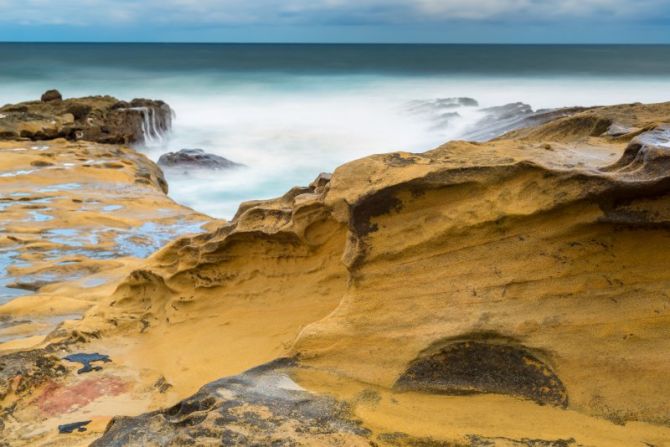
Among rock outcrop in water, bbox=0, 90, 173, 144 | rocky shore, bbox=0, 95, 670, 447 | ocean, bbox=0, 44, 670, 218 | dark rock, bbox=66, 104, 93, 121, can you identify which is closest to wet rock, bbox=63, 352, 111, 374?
rocky shore, bbox=0, 95, 670, 447

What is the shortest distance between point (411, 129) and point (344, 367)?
16.1 m

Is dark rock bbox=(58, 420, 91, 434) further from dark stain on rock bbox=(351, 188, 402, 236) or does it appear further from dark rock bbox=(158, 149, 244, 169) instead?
dark rock bbox=(158, 149, 244, 169)

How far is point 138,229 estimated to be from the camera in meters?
6.83

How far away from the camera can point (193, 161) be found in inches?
468

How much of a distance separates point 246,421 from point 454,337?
78cm

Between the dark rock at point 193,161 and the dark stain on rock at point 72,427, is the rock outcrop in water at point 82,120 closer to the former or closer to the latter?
the dark rock at point 193,161

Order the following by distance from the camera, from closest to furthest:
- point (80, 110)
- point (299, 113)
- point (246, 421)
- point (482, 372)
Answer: point (246, 421), point (482, 372), point (80, 110), point (299, 113)

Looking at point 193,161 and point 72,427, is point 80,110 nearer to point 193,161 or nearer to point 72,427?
point 193,161

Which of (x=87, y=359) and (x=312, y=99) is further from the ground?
(x=312, y=99)

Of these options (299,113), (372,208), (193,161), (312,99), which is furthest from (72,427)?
(312,99)

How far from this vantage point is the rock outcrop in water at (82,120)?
36.7ft

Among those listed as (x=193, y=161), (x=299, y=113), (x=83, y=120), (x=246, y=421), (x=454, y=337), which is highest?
(x=299, y=113)

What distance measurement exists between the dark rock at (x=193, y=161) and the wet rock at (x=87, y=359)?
8.46 metres

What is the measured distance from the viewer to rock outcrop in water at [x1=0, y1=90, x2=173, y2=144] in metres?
11.2
